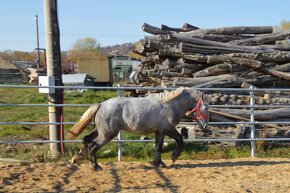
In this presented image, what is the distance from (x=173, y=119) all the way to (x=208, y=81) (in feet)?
13.4

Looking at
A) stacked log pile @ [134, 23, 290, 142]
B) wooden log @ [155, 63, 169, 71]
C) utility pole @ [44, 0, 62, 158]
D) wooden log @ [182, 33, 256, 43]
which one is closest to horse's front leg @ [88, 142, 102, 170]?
utility pole @ [44, 0, 62, 158]

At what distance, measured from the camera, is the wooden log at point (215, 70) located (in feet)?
37.2

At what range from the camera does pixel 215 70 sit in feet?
37.2

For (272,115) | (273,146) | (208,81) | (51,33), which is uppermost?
(51,33)

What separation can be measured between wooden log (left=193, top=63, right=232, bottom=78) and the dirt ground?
12.5 feet

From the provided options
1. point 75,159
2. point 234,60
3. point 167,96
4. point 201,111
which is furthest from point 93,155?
point 234,60

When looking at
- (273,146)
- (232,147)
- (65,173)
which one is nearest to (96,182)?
(65,173)

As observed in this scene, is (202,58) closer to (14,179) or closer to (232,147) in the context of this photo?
(232,147)

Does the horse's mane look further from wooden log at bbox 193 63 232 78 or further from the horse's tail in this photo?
wooden log at bbox 193 63 232 78

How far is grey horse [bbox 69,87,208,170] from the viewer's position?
7.15 metres

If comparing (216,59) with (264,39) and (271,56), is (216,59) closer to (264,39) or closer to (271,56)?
(271,56)

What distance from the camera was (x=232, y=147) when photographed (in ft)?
31.6

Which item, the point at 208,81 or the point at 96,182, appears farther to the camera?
the point at 208,81

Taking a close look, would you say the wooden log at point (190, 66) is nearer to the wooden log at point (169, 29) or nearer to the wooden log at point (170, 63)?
the wooden log at point (170, 63)
